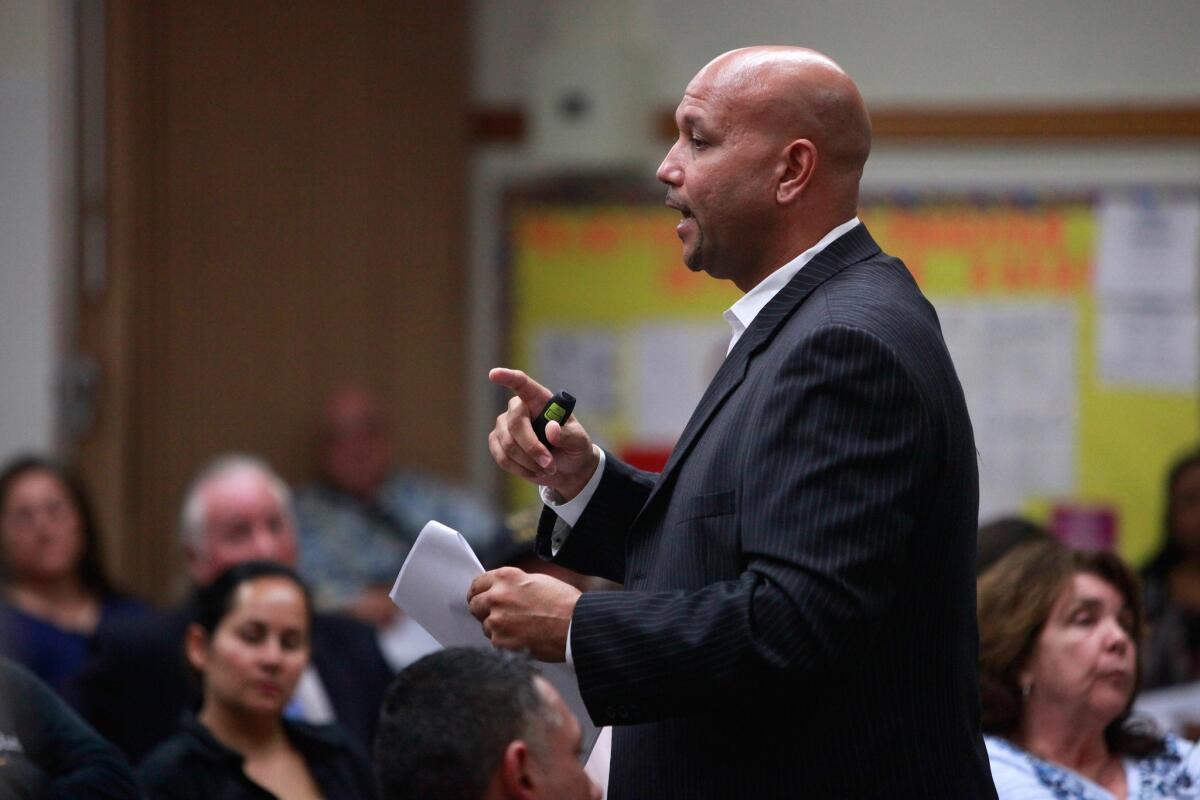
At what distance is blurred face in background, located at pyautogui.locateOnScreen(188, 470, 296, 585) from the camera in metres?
3.33

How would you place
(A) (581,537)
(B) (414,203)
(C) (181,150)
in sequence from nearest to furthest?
(A) (581,537) < (C) (181,150) < (B) (414,203)

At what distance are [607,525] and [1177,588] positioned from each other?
2.59 m

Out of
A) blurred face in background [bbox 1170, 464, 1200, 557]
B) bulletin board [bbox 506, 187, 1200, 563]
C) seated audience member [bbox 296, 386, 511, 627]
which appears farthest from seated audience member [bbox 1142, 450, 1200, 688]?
seated audience member [bbox 296, 386, 511, 627]

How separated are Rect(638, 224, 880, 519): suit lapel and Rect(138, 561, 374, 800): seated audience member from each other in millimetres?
986

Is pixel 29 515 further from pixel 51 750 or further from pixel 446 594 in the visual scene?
pixel 446 594

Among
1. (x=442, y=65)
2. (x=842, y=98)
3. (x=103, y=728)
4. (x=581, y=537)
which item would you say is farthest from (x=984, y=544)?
(x=442, y=65)

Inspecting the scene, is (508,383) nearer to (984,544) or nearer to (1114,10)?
(984,544)

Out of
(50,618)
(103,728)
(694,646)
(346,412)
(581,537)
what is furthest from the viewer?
(346,412)

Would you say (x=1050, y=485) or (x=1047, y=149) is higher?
(x=1047, y=149)

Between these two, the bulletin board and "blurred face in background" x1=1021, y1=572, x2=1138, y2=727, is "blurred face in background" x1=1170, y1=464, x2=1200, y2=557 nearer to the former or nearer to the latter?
the bulletin board

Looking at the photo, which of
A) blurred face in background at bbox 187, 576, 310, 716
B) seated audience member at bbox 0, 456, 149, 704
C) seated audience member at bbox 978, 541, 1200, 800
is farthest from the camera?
seated audience member at bbox 0, 456, 149, 704

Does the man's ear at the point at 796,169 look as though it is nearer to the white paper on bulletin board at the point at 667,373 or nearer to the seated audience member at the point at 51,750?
the seated audience member at the point at 51,750

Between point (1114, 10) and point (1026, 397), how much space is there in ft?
3.68

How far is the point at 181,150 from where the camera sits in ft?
14.2
